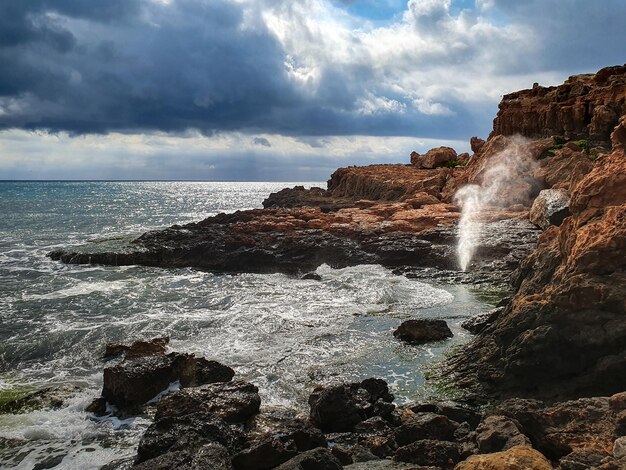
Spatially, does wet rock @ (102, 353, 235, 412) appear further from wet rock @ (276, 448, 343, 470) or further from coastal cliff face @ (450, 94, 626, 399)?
coastal cliff face @ (450, 94, 626, 399)

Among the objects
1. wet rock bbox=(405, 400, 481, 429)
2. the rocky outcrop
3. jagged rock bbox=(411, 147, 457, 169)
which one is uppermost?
the rocky outcrop

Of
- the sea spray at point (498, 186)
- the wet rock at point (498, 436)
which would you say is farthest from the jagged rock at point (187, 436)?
the sea spray at point (498, 186)

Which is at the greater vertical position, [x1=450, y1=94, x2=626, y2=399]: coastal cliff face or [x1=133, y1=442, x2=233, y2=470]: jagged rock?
[x1=450, y1=94, x2=626, y2=399]: coastal cliff face

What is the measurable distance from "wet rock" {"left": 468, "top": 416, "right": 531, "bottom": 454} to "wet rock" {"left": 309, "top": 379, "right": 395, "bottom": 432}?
3.23m

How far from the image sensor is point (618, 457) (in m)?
5.79

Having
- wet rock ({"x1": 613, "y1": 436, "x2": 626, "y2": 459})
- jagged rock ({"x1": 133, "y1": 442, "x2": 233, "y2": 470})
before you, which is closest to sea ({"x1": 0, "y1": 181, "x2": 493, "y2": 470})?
jagged rock ({"x1": 133, "y1": 442, "x2": 233, "y2": 470})

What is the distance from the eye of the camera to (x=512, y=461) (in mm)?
6004

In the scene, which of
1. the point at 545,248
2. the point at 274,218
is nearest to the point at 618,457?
the point at 545,248

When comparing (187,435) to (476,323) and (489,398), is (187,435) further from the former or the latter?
(476,323)

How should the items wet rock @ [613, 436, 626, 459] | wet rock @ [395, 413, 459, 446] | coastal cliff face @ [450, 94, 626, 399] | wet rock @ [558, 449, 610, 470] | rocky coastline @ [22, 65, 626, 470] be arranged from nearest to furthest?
wet rock @ [613, 436, 626, 459]
wet rock @ [558, 449, 610, 470]
rocky coastline @ [22, 65, 626, 470]
wet rock @ [395, 413, 459, 446]
coastal cliff face @ [450, 94, 626, 399]

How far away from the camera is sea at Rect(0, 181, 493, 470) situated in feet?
38.0

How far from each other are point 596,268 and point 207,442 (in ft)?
29.6

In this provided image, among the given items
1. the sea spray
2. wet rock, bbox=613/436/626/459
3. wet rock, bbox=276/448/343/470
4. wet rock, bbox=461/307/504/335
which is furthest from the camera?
the sea spray

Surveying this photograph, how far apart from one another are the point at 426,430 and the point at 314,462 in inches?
106
